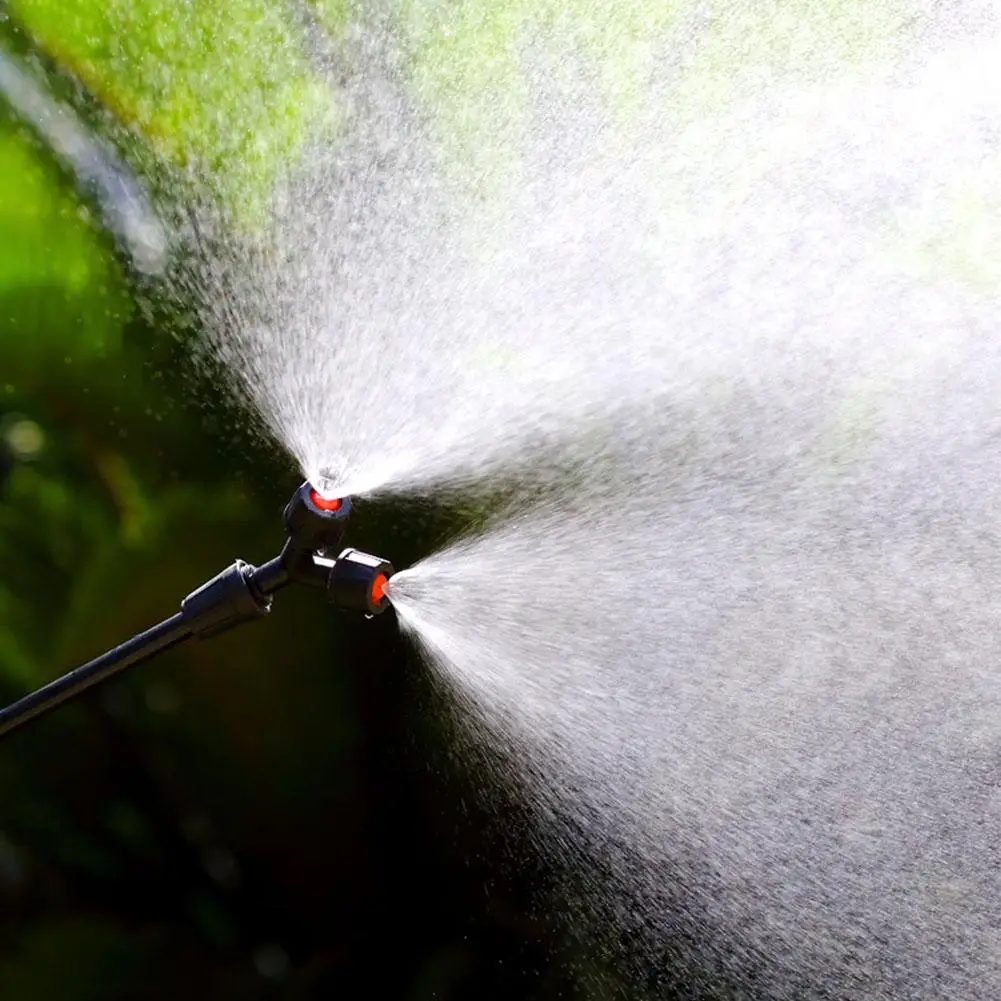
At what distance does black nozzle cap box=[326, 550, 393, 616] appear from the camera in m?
0.91

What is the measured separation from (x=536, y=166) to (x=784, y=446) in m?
0.45

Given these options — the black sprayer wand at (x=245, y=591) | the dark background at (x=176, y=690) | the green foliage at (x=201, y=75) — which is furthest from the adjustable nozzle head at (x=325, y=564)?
the green foliage at (x=201, y=75)

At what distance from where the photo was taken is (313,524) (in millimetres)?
939

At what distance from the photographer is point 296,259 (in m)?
1.61

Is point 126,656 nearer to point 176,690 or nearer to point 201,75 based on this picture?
point 176,690

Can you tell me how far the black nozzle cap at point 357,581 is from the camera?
0.91m

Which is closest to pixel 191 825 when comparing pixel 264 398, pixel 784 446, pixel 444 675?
pixel 444 675

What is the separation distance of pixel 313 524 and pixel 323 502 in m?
0.02

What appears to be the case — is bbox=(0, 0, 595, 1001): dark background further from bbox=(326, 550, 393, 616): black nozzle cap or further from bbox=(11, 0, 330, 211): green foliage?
bbox=(326, 550, 393, 616): black nozzle cap

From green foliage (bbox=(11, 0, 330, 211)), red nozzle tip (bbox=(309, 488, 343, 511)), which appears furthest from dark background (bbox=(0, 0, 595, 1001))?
red nozzle tip (bbox=(309, 488, 343, 511))

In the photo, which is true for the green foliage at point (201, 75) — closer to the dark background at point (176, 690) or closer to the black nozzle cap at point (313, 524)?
the dark background at point (176, 690)

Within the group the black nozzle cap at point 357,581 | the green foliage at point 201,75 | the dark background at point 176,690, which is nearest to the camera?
the black nozzle cap at point 357,581

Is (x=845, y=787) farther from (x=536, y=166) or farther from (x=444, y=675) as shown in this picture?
(x=536, y=166)

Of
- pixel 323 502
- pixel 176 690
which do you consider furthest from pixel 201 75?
pixel 323 502
